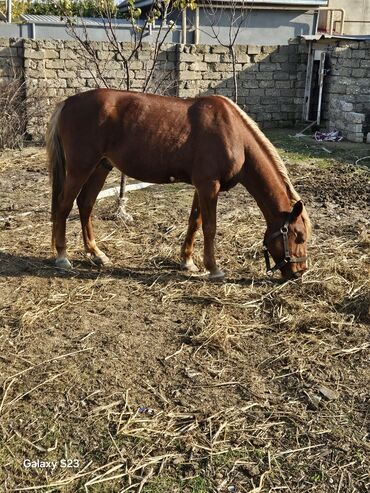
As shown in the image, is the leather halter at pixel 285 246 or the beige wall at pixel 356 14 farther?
the beige wall at pixel 356 14

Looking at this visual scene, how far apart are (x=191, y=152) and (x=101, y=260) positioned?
4.56 feet

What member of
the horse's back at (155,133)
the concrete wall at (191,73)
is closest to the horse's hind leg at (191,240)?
the horse's back at (155,133)

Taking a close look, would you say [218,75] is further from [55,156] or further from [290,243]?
[290,243]

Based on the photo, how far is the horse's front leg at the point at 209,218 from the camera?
4562 millimetres

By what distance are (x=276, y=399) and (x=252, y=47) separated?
12228 mm

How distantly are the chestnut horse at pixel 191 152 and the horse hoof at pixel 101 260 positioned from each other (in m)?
0.60

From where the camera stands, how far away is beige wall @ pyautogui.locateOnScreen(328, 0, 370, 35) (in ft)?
89.1

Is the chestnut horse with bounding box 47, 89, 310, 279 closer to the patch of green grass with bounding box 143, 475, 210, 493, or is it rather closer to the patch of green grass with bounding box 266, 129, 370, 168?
the patch of green grass with bounding box 143, 475, 210, 493

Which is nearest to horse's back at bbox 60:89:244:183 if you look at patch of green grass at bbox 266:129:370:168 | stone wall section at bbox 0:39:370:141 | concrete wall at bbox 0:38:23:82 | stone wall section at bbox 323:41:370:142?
patch of green grass at bbox 266:129:370:168

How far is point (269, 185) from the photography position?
4590 millimetres

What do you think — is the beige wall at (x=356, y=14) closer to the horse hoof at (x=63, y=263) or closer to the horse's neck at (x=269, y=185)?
the horse's neck at (x=269, y=185)

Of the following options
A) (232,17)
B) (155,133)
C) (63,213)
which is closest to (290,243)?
(155,133)

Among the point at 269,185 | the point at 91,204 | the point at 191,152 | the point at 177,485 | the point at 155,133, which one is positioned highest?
the point at 155,133

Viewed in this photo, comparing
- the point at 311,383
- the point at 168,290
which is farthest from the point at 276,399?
the point at 168,290
